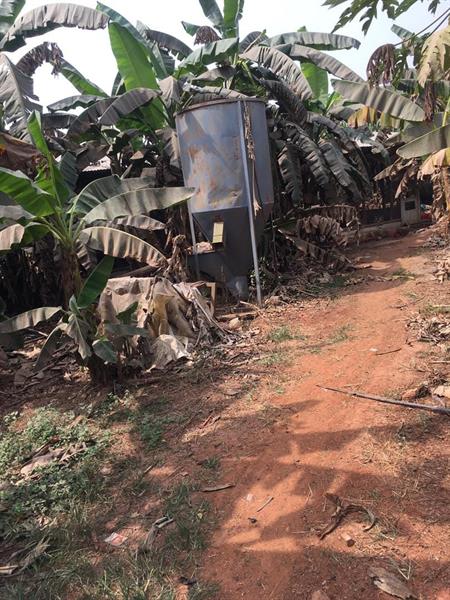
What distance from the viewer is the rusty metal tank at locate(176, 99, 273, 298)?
7.67 meters

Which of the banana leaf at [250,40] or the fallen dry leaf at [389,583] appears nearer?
the fallen dry leaf at [389,583]

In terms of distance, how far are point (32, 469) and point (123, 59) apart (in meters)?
8.12

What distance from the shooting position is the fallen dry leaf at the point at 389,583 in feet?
7.47

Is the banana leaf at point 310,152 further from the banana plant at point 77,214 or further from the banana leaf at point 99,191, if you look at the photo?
the banana plant at point 77,214

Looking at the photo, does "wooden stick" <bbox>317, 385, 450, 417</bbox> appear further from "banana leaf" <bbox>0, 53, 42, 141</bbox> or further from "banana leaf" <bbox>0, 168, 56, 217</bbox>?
"banana leaf" <bbox>0, 53, 42, 141</bbox>

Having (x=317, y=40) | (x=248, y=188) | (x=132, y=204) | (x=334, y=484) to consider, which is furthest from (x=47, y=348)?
(x=317, y=40)

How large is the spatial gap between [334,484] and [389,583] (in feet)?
2.75

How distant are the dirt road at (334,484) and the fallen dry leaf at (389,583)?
0.04 m

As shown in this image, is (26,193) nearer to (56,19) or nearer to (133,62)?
(56,19)

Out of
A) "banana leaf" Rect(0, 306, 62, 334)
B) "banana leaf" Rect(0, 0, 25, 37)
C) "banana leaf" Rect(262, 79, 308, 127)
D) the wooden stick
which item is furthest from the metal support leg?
"banana leaf" Rect(0, 0, 25, 37)

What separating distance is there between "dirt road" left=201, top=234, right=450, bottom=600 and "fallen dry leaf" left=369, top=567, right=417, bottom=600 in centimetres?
4

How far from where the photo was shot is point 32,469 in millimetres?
3959

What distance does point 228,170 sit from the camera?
780 centimetres

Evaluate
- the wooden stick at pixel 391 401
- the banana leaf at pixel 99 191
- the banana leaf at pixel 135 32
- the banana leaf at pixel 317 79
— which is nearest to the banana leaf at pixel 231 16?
the banana leaf at pixel 135 32
